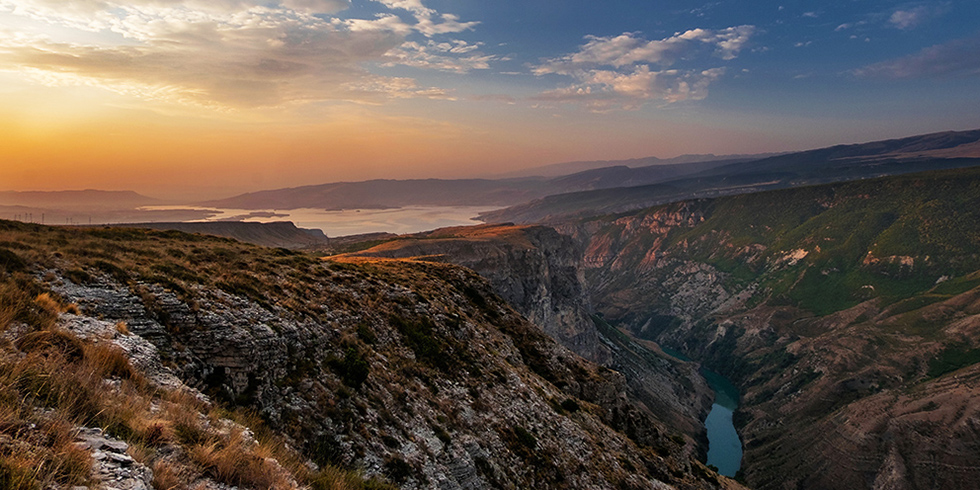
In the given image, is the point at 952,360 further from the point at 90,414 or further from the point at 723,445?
the point at 90,414

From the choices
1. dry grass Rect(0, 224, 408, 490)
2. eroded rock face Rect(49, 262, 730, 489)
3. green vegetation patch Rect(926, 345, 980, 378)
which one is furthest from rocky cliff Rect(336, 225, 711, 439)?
dry grass Rect(0, 224, 408, 490)

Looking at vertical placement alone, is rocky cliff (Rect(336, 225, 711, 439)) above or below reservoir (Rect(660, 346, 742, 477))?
above

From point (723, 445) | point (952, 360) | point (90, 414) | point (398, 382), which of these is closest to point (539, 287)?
point (723, 445)

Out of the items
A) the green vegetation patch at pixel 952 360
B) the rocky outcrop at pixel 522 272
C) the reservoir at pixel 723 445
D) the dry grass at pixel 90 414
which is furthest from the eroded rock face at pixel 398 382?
the green vegetation patch at pixel 952 360

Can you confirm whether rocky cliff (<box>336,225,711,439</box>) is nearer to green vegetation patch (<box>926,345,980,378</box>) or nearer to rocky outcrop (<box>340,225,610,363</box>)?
rocky outcrop (<box>340,225,610,363</box>)

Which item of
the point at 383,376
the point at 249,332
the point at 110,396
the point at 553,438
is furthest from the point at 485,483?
the point at 110,396

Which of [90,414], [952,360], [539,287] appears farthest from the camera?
[952,360]

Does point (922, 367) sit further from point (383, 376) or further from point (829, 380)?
point (383, 376)

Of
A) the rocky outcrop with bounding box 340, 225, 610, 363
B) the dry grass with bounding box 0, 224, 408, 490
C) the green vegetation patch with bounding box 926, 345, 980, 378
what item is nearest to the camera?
the dry grass with bounding box 0, 224, 408, 490

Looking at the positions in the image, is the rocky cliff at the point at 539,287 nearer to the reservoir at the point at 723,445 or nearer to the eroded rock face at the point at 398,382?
the reservoir at the point at 723,445
